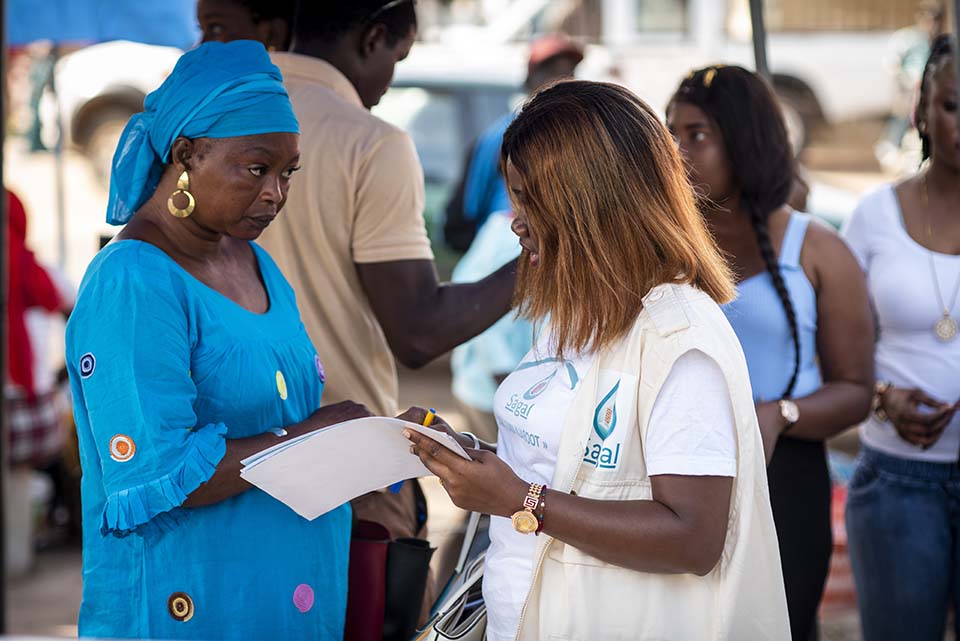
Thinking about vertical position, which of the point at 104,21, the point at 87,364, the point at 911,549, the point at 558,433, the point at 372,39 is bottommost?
the point at 911,549

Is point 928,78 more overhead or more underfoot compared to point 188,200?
more overhead

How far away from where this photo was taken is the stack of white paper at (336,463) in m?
1.92

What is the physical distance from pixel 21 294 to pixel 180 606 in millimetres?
3765

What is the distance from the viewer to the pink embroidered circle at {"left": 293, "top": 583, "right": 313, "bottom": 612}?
2.20 m

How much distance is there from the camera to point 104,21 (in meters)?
5.05

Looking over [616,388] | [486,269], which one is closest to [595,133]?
[616,388]

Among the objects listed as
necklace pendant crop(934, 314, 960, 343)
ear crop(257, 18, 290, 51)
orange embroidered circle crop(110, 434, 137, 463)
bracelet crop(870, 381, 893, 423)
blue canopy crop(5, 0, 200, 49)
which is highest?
blue canopy crop(5, 0, 200, 49)

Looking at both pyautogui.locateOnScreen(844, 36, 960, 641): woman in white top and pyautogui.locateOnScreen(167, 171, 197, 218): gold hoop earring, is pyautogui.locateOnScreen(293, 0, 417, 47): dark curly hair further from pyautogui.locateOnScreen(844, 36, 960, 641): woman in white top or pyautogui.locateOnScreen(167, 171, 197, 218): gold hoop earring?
pyautogui.locateOnScreen(844, 36, 960, 641): woman in white top

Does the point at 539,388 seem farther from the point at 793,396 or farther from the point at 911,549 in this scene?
the point at 911,549

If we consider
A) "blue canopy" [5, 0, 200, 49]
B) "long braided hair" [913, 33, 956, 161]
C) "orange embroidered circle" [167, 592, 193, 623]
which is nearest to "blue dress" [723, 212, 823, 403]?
"long braided hair" [913, 33, 956, 161]

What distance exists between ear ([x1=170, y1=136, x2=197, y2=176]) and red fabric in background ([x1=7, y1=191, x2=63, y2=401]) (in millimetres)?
3516

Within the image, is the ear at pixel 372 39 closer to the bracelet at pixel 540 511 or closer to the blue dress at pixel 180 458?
the blue dress at pixel 180 458

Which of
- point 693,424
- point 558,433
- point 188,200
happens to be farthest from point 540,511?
point 188,200

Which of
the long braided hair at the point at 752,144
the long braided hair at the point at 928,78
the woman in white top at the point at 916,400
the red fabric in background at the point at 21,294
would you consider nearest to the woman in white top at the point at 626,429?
the long braided hair at the point at 752,144
